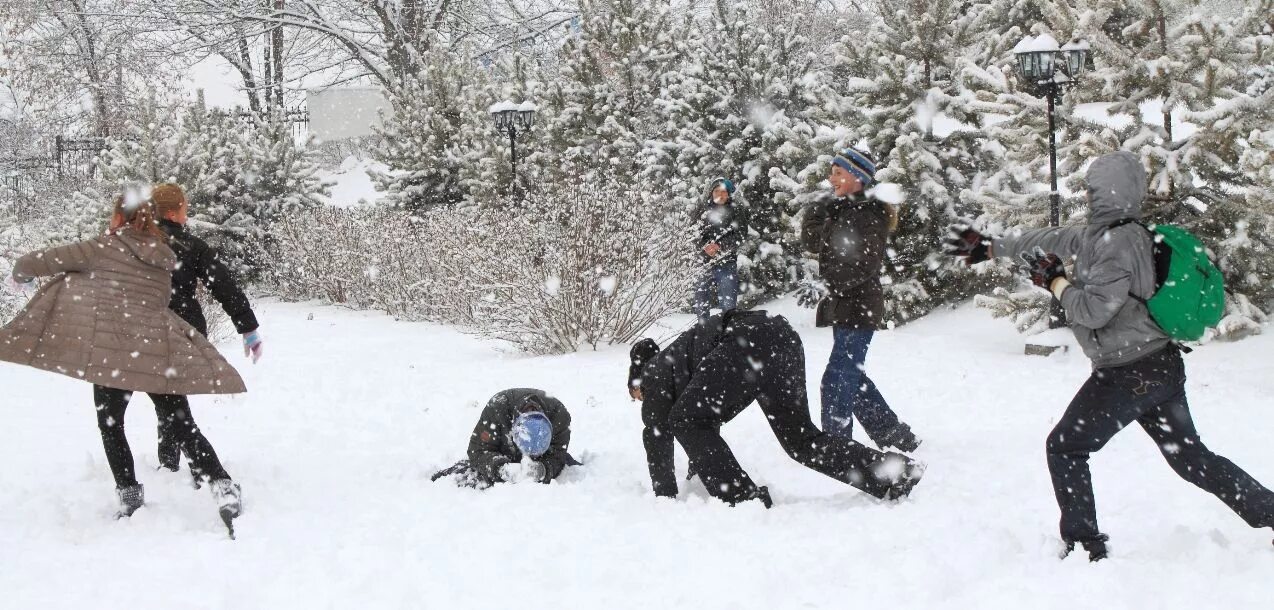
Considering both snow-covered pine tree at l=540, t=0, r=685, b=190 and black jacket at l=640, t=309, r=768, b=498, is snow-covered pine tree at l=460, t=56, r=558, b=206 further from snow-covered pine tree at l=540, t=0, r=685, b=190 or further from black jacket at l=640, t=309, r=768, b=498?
black jacket at l=640, t=309, r=768, b=498

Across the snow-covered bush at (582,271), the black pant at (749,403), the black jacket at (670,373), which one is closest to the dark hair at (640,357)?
the black jacket at (670,373)

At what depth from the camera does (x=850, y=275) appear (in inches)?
190

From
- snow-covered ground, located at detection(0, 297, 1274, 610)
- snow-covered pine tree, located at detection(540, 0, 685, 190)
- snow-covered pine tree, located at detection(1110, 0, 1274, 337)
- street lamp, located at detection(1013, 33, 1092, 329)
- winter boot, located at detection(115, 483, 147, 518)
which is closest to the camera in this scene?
snow-covered ground, located at detection(0, 297, 1274, 610)

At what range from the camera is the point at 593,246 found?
904 centimetres

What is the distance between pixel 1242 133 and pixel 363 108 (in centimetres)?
4001

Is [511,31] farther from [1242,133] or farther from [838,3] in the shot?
[1242,133]

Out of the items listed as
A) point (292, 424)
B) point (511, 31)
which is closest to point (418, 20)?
point (511, 31)

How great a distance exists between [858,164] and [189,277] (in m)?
3.43

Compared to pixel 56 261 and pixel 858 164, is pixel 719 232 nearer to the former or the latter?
pixel 858 164

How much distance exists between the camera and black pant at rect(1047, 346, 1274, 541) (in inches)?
120

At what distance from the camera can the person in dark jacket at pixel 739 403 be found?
3953 millimetres

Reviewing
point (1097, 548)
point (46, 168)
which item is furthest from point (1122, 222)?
point (46, 168)

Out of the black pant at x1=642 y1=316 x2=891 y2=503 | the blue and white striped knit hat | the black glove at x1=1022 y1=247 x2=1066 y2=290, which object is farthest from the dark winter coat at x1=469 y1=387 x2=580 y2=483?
the black glove at x1=1022 y1=247 x2=1066 y2=290

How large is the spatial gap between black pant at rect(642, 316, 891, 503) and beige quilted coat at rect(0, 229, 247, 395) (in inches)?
75.0
